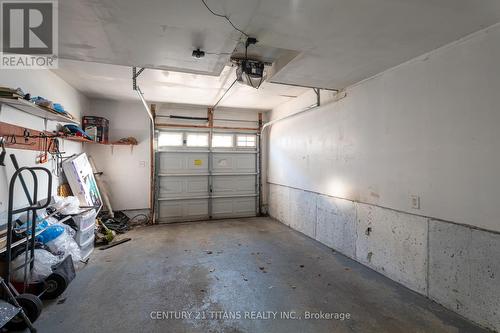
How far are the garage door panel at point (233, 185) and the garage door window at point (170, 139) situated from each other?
120 cm

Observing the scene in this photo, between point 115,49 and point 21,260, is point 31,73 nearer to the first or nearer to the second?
point 115,49

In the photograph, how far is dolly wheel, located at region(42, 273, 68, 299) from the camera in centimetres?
238

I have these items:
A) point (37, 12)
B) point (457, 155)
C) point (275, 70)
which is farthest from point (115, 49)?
point (457, 155)

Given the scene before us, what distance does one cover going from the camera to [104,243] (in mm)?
3971

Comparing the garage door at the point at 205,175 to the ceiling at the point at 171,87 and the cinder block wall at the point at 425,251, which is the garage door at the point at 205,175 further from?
the cinder block wall at the point at 425,251

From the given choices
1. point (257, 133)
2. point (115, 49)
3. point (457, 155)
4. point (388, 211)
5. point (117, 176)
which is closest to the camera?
point (457, 155)

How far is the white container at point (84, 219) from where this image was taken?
320 centimetres

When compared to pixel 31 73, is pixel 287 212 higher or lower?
lower

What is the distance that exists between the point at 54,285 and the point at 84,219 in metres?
1.05

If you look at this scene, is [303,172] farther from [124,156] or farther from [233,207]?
[124,156]

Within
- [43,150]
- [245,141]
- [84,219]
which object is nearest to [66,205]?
[84,219]

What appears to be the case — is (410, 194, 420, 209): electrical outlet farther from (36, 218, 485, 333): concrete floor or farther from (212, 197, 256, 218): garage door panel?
(212, 197, 256, 218): garage door panel

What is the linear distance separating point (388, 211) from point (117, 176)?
16.5 ft

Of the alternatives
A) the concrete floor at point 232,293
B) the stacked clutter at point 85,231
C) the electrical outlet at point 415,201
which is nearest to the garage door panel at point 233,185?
the concrete floor at point 232,293
